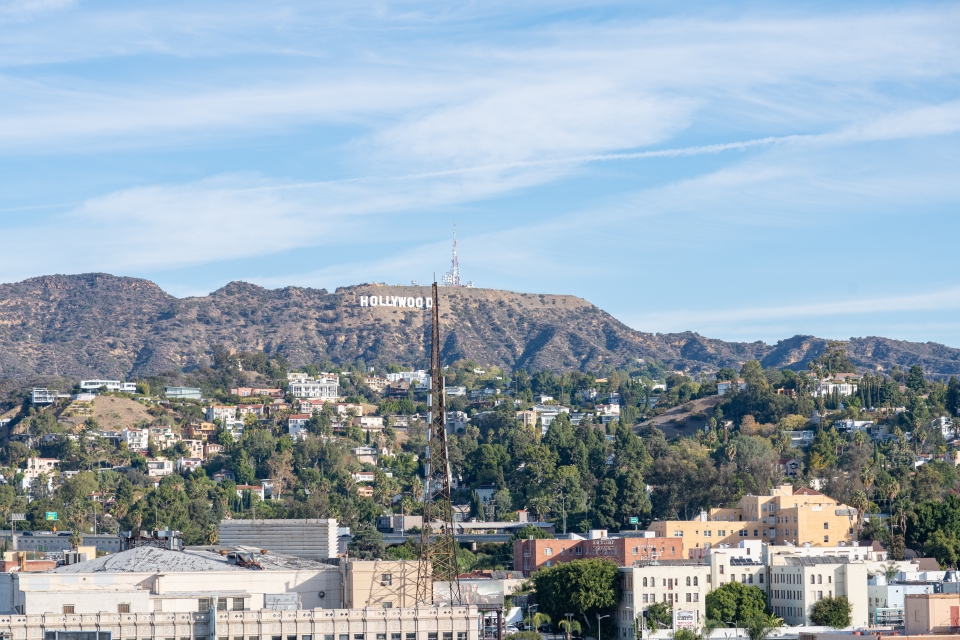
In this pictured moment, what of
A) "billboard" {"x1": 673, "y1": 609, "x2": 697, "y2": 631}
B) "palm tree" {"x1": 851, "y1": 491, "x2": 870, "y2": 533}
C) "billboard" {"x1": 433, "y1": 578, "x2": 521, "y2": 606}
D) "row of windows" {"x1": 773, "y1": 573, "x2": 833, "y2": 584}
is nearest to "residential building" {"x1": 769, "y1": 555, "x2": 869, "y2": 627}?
"row of windows" {"x1": 773, "y1": 573, "x2": 833, "y2": 584}

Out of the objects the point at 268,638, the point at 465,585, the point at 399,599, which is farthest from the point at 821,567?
the point at 268,638

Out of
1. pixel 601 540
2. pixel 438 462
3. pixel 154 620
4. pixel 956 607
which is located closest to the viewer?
pixel 154 620

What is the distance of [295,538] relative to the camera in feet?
454

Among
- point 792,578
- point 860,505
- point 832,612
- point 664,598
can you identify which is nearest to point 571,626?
point 664,598

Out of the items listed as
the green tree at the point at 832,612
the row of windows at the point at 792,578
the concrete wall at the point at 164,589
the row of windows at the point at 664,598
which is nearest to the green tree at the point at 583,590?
the row of windows at the point at 664,598

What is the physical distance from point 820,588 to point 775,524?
41.4 m

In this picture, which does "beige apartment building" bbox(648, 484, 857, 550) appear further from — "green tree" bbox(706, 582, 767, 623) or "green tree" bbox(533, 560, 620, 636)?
"green tree" bbox(706, 582, 767, 623)

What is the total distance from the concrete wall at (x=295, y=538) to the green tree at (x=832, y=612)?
122 ft

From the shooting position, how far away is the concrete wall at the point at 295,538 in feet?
451

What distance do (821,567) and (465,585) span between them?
3075 centimetres

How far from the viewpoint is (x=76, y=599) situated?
3816 inches

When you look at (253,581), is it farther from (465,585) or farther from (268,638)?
(465,585)

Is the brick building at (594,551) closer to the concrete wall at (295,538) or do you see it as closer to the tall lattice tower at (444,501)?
the concrete wall at (295,538)

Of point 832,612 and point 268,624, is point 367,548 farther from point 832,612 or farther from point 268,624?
point 268,624
